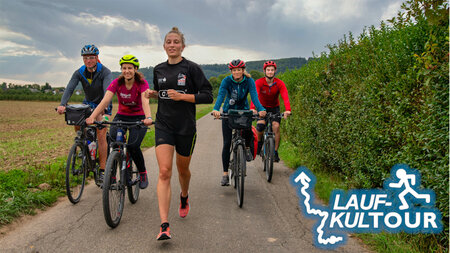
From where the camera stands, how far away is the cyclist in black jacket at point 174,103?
4109 mm

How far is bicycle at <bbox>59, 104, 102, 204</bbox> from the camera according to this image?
527 centimetres

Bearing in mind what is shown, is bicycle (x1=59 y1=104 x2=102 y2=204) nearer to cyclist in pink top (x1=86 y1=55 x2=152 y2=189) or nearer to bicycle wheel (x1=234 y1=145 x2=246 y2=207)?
cyclist in pink top (x1=86 y1=55 x2=152 y2=189)

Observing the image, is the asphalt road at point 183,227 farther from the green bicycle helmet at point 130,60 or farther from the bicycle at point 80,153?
the green bicycle helmet at point 130,60

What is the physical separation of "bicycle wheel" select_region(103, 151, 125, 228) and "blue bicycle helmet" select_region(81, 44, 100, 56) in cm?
234

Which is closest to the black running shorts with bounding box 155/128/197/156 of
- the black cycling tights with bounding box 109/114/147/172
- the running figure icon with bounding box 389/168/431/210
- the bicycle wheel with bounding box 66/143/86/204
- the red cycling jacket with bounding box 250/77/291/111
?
the black cycling tights with bounding box 109/114/147/172

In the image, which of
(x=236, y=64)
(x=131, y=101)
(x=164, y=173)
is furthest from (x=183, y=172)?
(x=236, y=64)

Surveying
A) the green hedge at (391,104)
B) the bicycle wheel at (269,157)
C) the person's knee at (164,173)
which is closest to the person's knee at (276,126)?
the bicycle wheel at (269,157)

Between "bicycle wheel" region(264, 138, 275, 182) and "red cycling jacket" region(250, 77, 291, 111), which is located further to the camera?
"red cycling jacket" region(250, 77, 291, 111)

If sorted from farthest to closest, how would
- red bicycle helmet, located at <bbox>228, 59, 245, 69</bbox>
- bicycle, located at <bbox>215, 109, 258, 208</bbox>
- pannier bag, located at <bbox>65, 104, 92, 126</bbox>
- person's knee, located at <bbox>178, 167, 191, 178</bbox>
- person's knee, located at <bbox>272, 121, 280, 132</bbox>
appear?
person's knee, located at <bbox>272, 121, 280, 132</bbox>, red bicycle helmet, located at <bbox>228, 59, 245, 69</bbox>, bicycle, located at <bbox>215, 109, 258, 208</bbox>, pannier bag, located at <bbox>65, 104, 92, 126</bbox>, person's knee, located at <bbox>178, 167, 191, 178</bbox>

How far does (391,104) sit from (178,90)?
256cm

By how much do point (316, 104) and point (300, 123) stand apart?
1658 mm

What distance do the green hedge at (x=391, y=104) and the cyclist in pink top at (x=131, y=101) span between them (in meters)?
3.10

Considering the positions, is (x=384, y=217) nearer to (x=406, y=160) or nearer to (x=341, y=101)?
(x=406, y=160)

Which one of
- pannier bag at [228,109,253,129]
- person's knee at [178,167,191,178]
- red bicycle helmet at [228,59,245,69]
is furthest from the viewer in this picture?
red bicycle helmet at [228,59,245,69]
